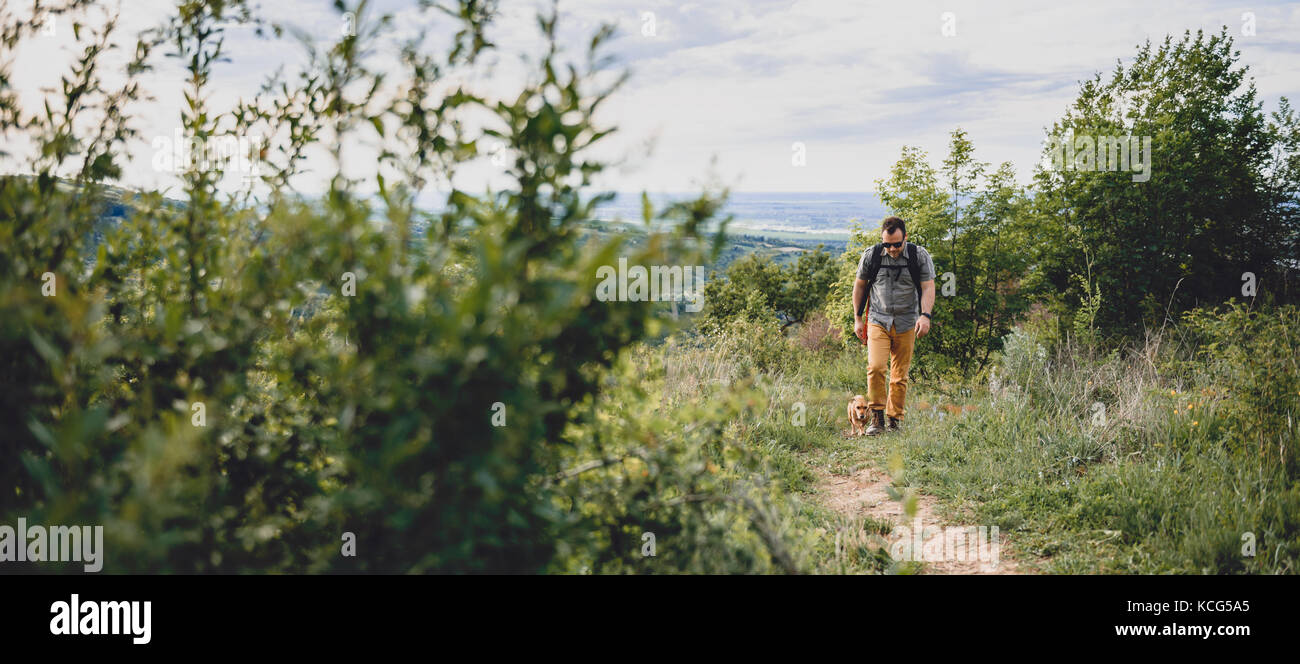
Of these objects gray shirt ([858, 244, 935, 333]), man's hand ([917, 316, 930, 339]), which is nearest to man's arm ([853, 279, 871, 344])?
gray shirt ([858, 244, 935, 333])

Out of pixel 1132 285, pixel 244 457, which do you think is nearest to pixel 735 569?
pixel 244 457

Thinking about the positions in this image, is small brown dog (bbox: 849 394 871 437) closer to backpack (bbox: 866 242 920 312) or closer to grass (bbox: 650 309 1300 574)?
grass (bbox: 650 309 1300 574)

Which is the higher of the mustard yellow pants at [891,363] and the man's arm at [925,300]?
the man's arm at [925,300]

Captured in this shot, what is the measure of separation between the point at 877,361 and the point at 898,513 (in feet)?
7.72

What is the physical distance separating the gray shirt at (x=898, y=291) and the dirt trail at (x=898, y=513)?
1.82 metres

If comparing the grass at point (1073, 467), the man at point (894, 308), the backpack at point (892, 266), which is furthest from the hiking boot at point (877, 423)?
the backpack at point (892, 266)

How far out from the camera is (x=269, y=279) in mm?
1602

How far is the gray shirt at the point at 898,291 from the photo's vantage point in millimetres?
6852

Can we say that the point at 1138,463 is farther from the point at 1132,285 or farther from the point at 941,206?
the point at 1132,285

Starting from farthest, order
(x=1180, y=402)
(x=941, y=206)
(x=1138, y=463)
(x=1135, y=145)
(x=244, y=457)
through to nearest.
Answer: (x=1135, y=145) → (x=941, y=206) → (x=1180, y=402) → (x=1138, y=463) → (x=244, y=457)

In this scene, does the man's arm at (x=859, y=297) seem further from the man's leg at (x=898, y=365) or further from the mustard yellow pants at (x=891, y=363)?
the man's leg at (x=898, y=365)

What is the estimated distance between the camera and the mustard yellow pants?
271 inches

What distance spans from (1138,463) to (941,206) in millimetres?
5316

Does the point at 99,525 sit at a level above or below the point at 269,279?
below
